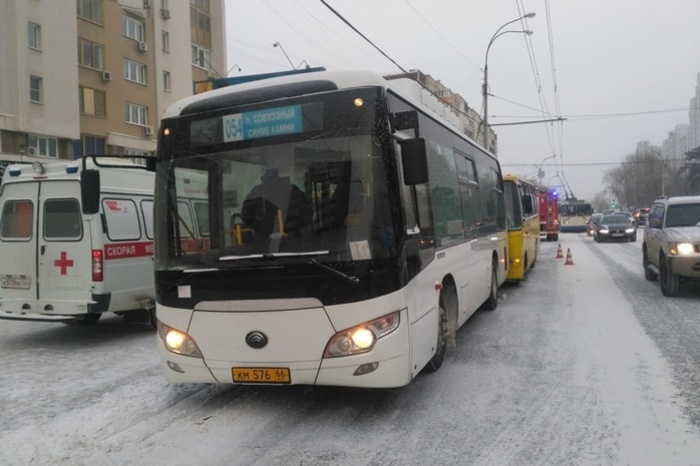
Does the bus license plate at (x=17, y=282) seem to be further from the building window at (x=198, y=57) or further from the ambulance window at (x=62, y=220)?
the building window at (x=198, y=57)

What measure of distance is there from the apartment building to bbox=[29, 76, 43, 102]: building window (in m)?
0.05

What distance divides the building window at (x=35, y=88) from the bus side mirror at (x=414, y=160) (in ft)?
88.3

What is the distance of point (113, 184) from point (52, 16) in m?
23.5

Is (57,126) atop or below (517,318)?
atop

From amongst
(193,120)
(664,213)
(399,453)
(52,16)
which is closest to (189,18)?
(52,16)

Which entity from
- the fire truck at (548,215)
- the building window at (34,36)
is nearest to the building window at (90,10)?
the building window at (34,36)

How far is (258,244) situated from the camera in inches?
190

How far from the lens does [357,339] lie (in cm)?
469

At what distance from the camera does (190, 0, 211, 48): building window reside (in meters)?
40.5

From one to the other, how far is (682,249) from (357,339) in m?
8.45

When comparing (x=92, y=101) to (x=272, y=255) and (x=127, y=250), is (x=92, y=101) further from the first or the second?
(x=272, y=255)

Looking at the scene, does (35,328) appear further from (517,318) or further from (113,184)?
(517,318)

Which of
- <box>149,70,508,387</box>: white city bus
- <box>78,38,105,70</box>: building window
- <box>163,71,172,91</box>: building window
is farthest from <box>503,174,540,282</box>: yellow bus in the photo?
<box>163,71,172,91</box>: building window

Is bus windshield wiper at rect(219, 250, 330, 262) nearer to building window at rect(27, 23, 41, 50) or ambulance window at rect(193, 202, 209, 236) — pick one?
ambulance window at rect(193, 202, 209, 236)
